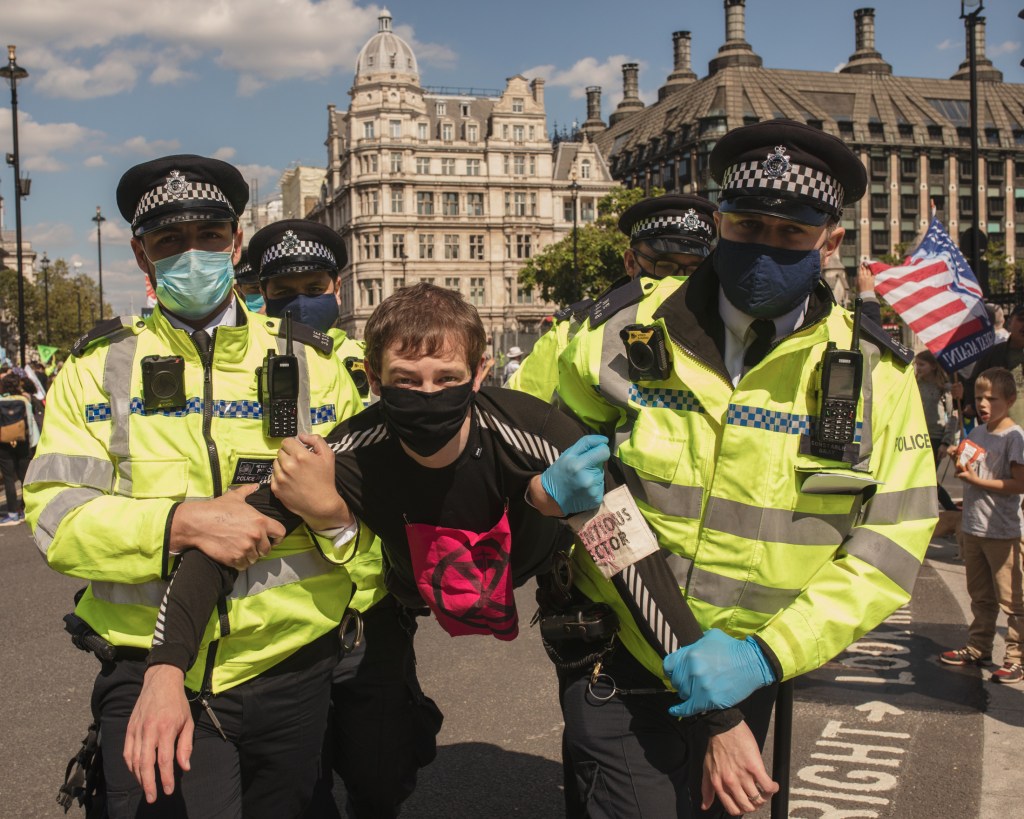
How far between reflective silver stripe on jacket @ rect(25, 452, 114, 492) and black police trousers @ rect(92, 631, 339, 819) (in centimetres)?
51

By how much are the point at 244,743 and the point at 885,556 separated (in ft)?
5.99

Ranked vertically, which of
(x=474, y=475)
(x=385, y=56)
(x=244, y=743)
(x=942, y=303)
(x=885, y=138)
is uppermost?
(x=385, y=56)

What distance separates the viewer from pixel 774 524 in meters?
2.71

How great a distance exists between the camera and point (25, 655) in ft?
23.6

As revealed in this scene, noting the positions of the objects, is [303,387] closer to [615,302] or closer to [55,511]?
[55,511]

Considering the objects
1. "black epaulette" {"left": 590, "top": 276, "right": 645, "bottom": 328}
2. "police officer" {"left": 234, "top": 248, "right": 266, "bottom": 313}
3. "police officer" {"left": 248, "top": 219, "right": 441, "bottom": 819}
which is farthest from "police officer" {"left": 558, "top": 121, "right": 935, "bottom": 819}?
"police officer" {"left": 234, "top": 248, "right": 266, "bottom": 313}

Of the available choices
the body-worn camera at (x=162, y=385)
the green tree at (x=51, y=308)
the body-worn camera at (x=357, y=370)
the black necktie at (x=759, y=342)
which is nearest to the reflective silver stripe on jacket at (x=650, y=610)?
the black necktie at (x=759, y=342)

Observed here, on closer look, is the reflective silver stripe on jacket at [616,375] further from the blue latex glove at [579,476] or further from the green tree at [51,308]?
the green tree at [51,308]

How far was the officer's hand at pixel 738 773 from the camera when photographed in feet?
8.20

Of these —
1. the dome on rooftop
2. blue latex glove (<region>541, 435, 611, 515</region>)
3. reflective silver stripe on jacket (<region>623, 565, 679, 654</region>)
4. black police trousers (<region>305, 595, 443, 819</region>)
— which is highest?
the dome on rooftop

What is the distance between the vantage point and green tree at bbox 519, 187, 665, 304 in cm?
6644

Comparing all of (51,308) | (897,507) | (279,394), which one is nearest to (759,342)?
(897,507)

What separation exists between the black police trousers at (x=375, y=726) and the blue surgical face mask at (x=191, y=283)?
1.16 m

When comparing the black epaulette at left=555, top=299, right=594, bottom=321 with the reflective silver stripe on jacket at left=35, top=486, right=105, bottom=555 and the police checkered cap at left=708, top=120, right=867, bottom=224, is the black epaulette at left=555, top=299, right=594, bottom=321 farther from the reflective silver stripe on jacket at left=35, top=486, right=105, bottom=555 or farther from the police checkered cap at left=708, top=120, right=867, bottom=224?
the reflective silver stripe on jacket at left=35, top=486, right=105, bottom=555
